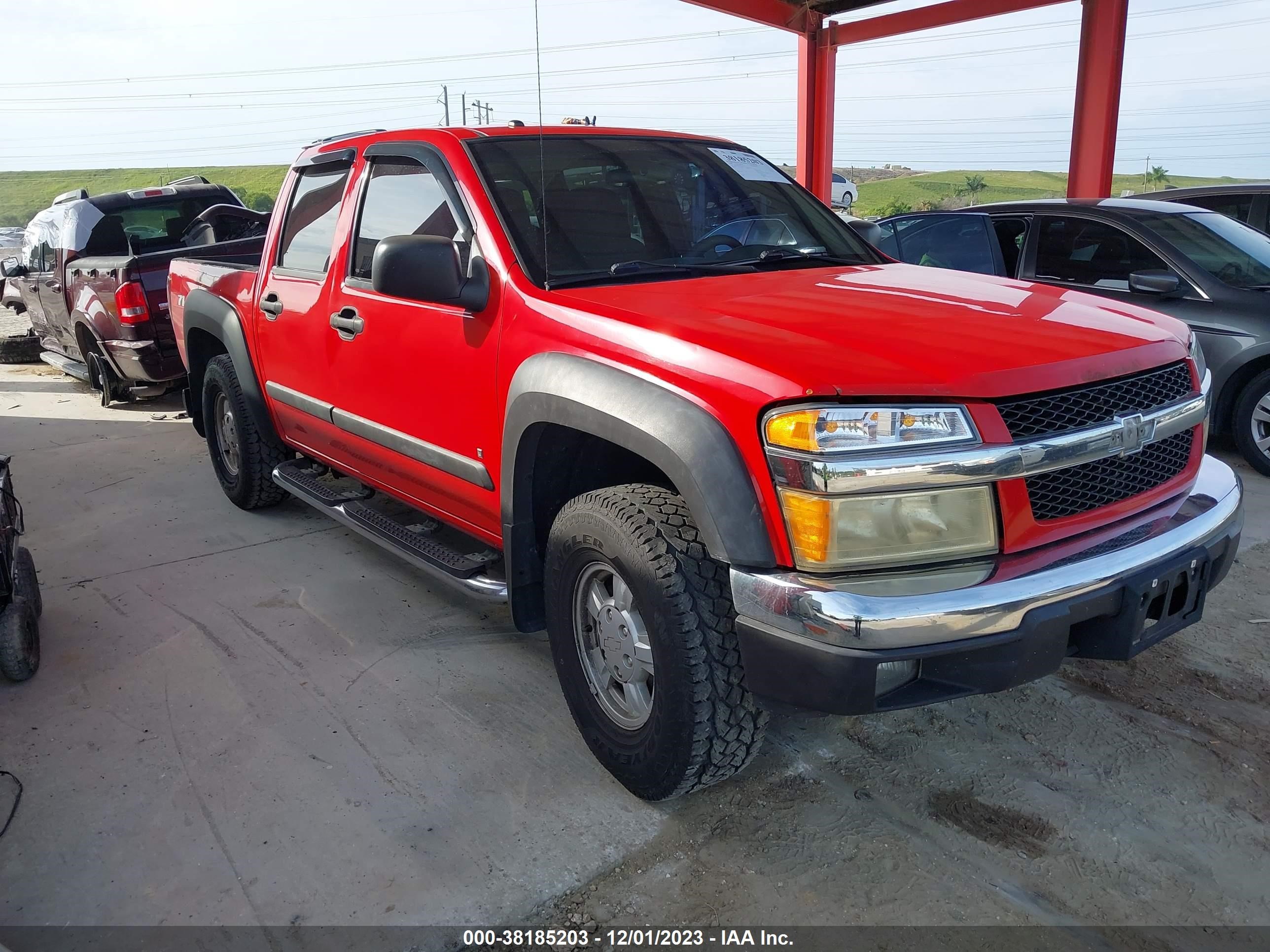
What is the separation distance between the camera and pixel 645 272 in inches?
117

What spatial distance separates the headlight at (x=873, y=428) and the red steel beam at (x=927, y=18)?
1043 centimetres

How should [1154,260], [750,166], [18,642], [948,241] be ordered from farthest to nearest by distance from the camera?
[948,241]
[1154,260]
[750,166]
[18,642]

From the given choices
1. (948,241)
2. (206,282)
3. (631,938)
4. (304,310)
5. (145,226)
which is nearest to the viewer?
(631,938)

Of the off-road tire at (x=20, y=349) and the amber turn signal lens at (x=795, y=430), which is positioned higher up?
the amber turn signal lens at (x=795, y=430)

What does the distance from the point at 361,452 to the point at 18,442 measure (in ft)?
15.9

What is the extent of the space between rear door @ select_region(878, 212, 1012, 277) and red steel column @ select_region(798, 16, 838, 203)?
5868 millimetres

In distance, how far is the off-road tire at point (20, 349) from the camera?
11.0 metres

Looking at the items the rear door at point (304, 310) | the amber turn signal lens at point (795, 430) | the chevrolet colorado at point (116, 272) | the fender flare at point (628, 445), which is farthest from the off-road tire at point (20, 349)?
the amber turn signal lens at point (795, 430)

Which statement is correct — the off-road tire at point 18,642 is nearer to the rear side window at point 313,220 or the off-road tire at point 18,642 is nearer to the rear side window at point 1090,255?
the rear side window at point 313,220

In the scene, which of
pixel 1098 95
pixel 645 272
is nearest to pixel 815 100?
pixel 1098 95

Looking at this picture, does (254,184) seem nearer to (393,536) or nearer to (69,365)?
(69,365)

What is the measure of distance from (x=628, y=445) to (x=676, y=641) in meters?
0.50

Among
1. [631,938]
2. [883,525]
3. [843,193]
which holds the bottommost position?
[631,938]

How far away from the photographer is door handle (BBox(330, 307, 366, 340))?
11.7 ft
